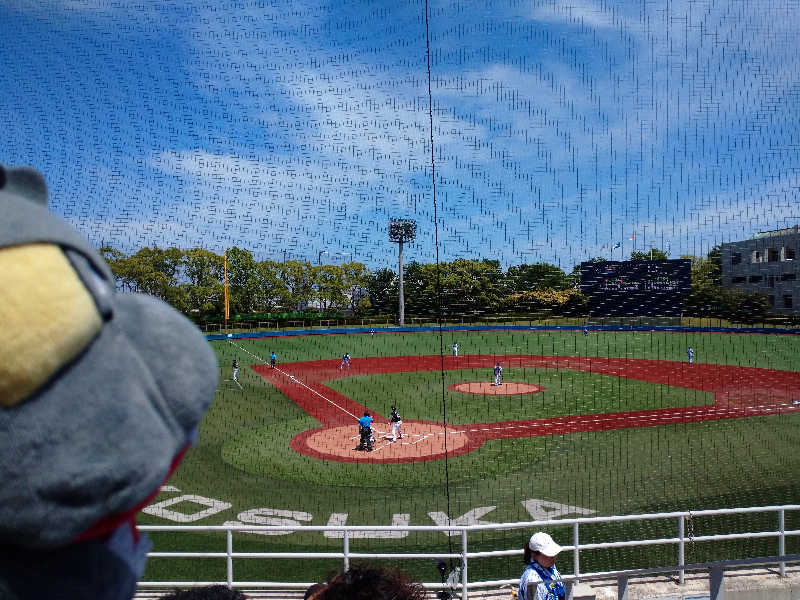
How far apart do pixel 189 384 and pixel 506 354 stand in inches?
1456

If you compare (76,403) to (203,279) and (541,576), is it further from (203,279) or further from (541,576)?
(203,279)

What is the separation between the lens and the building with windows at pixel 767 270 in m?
37.2

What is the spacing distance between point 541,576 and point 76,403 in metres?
3.20

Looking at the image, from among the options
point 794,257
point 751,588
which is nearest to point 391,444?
point 751,588

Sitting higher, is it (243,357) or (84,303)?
(84,303)

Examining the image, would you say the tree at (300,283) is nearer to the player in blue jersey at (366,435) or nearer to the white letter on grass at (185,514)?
the player in blue jersey at (366,435)

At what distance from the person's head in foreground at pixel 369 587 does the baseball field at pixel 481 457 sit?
0.73 metres

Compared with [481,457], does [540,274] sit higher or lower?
higher

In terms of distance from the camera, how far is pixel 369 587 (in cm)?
155

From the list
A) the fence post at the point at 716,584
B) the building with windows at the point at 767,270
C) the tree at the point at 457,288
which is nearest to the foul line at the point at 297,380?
the fence post at the point at 716,584

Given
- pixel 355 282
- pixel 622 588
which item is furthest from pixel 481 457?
pixel 355 282

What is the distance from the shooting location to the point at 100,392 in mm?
851

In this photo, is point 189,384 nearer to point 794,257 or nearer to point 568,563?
point 568,563

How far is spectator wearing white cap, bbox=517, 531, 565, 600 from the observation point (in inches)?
128
